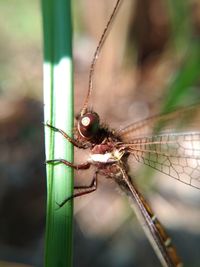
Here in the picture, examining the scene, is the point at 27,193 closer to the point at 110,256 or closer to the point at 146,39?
the point at 110,256

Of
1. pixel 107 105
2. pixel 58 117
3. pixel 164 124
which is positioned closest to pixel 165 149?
pixel 164 124

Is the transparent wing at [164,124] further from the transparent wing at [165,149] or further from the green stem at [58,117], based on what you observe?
the green stem at [58,117]

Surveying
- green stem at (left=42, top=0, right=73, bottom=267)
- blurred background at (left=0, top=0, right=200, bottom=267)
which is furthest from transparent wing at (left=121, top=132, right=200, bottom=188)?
green stem at (left=42, top=0, right=73, bottom=267)

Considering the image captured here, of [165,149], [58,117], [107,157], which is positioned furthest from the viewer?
[165,149]

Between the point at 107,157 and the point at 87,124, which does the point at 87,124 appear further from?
the point at 107,157

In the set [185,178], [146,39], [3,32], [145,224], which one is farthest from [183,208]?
[3,32]

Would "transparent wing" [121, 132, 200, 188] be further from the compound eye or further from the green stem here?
the green stem
